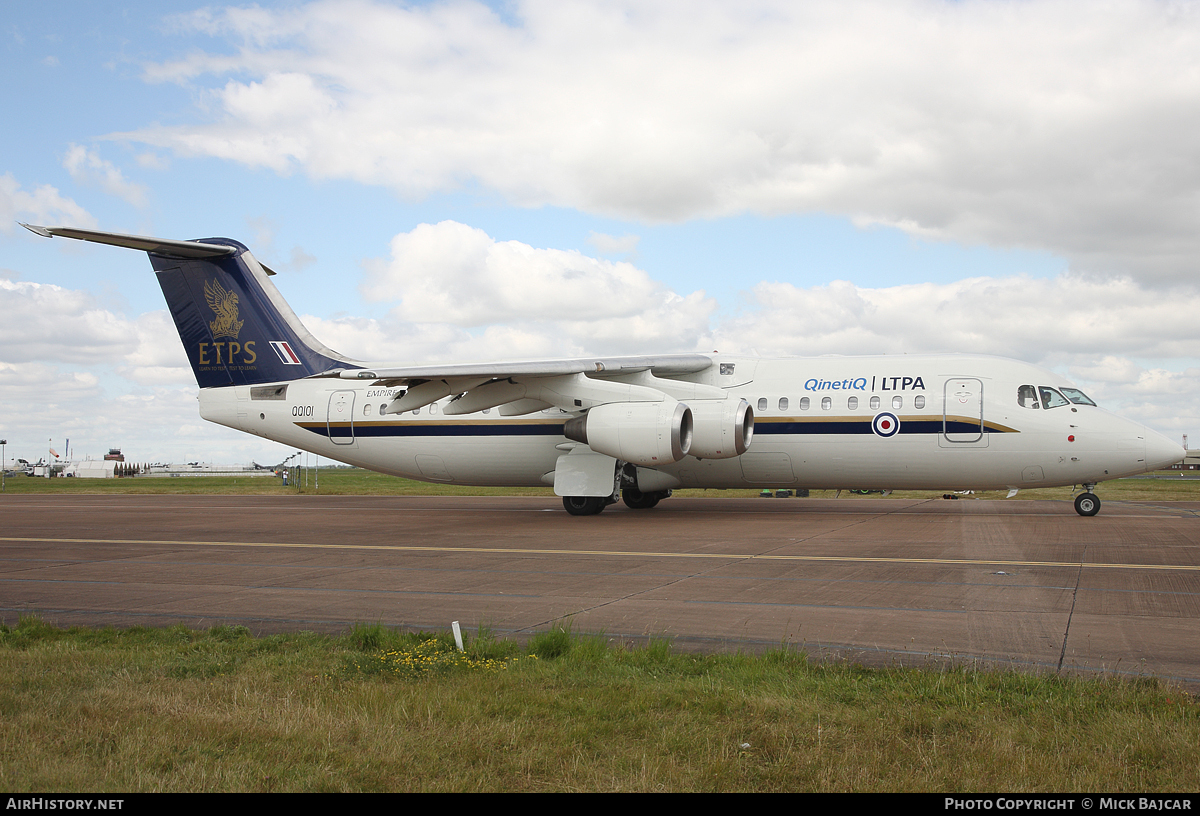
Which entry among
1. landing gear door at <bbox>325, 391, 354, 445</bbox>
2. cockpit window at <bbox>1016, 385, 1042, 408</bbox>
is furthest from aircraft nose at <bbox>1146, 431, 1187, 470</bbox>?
landing gear door at <bbox>325, 391, 354, 445</bbox>

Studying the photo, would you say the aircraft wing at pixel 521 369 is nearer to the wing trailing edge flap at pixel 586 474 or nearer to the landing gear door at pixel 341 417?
the wing trailing edge flap at pixel 586 474

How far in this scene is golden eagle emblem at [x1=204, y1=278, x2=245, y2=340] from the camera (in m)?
22.7

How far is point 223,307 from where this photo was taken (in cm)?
2275

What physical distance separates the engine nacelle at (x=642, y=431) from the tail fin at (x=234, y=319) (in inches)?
313

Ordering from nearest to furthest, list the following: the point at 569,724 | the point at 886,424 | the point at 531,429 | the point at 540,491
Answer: the point at 569,724
the point at 886,424
the point at 531,429
the point at 540,491

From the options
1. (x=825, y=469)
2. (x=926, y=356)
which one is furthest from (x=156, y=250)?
(x=926, y=356)

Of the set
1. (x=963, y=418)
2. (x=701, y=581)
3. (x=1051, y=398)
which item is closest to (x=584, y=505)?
(x=963, y=418)

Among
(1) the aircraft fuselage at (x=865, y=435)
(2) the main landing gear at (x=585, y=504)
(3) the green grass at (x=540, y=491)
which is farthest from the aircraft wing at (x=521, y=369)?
(3) the green grass at (x=540, y=491)

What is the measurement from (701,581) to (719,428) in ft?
26.3

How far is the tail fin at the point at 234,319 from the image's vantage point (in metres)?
22.6

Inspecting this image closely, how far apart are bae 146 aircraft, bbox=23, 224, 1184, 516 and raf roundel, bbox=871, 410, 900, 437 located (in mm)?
27

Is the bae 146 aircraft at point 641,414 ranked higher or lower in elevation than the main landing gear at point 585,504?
higher

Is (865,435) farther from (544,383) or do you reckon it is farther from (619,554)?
(619,554)

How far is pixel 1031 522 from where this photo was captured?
57.5ft
